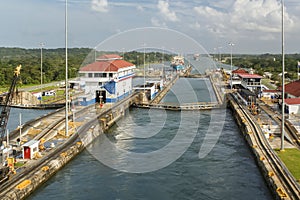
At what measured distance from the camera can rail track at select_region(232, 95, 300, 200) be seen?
12.3 m

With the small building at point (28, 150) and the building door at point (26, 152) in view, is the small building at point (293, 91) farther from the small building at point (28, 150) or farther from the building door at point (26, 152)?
the building door at point (26, 152)

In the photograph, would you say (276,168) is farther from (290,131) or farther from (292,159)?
(290,131)

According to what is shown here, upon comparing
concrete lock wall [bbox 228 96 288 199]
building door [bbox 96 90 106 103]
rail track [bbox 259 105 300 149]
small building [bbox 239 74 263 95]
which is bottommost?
concrete lock wall [bbox 228 96 288 199]

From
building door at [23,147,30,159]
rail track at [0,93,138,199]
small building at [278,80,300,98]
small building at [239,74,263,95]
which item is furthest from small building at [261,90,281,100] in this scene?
building door at [23,147,30,159]

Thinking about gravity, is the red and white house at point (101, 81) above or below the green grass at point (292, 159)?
above

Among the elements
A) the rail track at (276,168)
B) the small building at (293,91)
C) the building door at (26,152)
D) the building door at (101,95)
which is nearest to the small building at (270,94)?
the small building at (293,91)

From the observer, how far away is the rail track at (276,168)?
40.4 ft

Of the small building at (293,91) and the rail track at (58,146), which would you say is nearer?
the rail track at (58,146)

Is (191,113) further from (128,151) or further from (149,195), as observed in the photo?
(149,195)

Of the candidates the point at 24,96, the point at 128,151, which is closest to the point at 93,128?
the point at 128,151

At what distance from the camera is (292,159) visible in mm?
15891

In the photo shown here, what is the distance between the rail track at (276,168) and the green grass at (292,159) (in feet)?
0.73

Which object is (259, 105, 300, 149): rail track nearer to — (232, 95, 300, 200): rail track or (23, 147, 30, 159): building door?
(232, 95, 300, 200): rail track

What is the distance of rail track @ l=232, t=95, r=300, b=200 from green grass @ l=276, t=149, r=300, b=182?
22 centimetres
